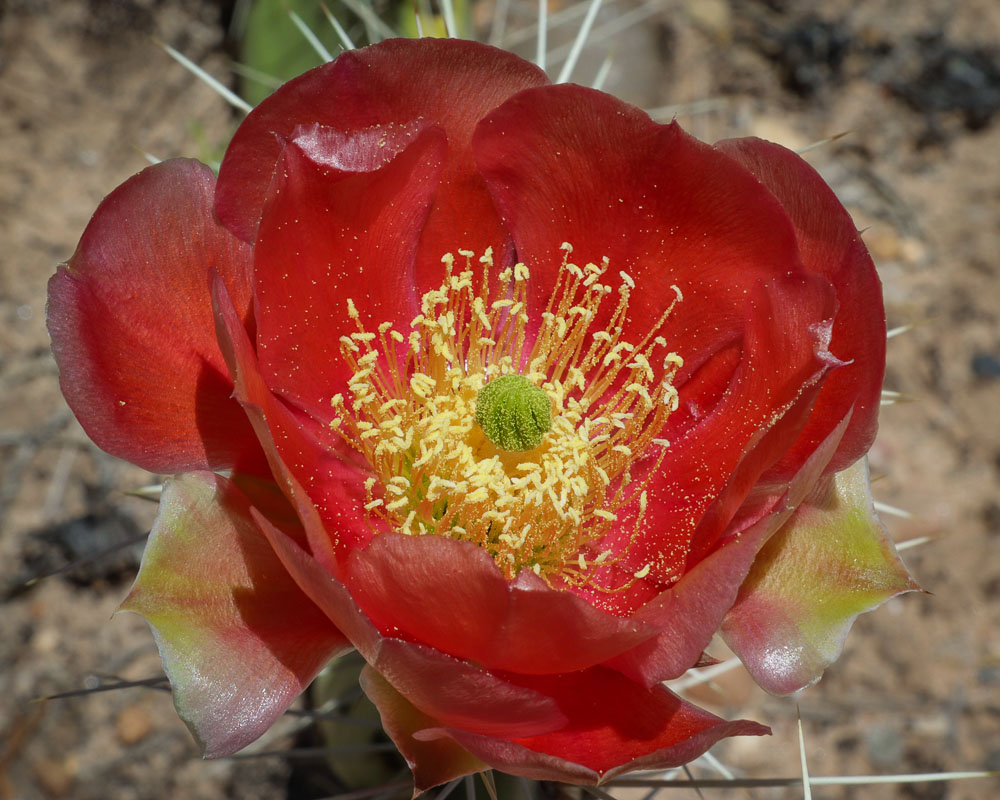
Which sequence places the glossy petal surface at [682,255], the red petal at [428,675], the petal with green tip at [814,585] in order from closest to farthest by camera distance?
the red petal at [428,675], the petal with green tip at [814,585], the glossy petal surface at [682,255]

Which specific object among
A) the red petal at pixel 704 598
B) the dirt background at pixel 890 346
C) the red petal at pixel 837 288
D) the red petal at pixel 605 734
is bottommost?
the dirt background at pixel 890 346

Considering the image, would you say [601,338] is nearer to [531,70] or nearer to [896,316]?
[531,70]

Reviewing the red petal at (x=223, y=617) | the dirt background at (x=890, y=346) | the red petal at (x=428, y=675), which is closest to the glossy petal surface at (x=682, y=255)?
the red petal at (x=428, y=675)

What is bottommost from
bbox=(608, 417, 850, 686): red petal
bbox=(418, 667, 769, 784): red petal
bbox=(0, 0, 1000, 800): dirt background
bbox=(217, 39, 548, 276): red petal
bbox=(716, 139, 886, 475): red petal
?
bbox=(0, 0, 1000, 800): dirt background

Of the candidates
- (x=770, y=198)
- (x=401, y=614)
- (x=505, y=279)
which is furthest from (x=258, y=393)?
(x=770, y=198)

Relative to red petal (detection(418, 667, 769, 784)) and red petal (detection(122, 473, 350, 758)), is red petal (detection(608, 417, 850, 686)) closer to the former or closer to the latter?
red petal (detection(418, 667, 769, 784))

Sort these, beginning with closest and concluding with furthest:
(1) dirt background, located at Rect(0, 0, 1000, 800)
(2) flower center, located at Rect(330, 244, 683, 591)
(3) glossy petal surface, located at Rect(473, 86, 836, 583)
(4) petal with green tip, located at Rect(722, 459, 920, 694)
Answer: (4) petal with green tip, located at Rect(722, 459, 920, 694) < (3) glossy petal surface, located at Rect(473, 86, 836, 583) < (2) flower center, located at Rect(330, 244, 683, 591) < (1) dirt background, located at Rect(0, 0, 1000, 800)

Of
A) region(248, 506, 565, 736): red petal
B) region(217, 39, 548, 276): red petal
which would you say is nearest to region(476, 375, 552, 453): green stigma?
region(217, 39, 548, 276): red petal

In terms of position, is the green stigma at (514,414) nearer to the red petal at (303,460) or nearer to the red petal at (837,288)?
the red petal at (303,460)

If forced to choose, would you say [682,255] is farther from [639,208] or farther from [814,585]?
[814,585]
